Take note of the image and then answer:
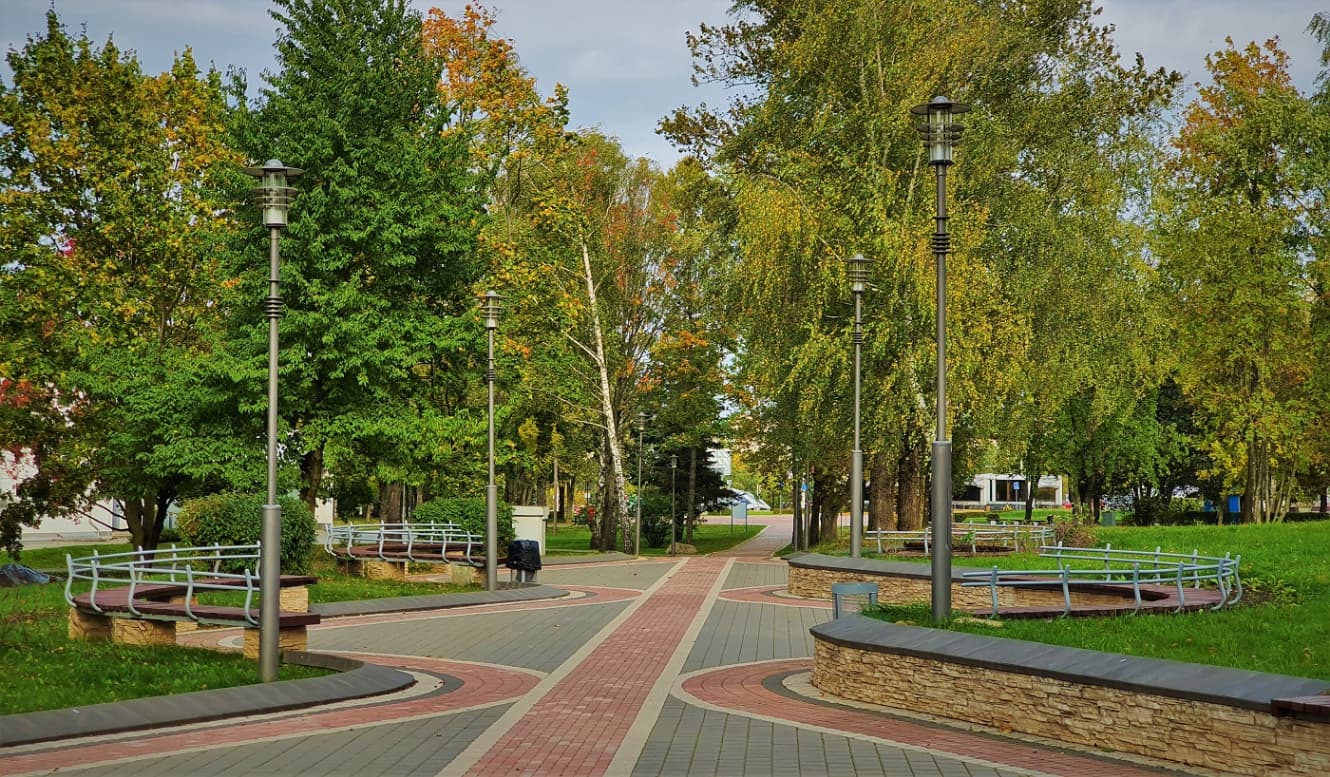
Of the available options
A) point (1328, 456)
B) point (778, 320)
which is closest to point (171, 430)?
point (778, 320)

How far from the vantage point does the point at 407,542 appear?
29156 mm

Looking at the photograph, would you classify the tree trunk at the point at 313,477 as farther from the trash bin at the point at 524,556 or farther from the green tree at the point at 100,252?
the trash bin at the point at 524,556

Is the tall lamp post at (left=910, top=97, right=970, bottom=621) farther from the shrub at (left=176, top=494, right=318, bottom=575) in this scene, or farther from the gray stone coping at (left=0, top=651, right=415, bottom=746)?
the shrub at (left=176, top=494, right=318, bottom=575)

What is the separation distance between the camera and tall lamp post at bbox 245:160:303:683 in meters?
14.1

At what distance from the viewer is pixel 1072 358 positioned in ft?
112

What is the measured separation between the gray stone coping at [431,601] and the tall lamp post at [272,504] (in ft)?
26.0

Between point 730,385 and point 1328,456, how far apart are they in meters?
21.0

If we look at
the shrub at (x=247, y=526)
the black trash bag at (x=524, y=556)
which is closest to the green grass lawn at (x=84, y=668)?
the shrub at (x=247, y=526)

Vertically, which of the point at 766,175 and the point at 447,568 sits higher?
the point at 766,175

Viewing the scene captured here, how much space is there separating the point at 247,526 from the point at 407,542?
402 cm

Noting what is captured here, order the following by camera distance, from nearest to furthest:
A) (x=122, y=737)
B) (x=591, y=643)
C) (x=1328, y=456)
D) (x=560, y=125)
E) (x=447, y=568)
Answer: (x=122, y=737) < (x=591, y=643) < (x=447, y=568) < (x=560, y=125) < (x=1328, y=456)

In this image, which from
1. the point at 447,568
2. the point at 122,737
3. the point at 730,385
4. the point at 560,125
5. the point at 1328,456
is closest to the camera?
the point at 122,737

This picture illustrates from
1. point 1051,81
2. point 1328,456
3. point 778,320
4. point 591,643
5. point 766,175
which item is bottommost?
point 591,643

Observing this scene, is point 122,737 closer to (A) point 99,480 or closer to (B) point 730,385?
(A) point 99,480
